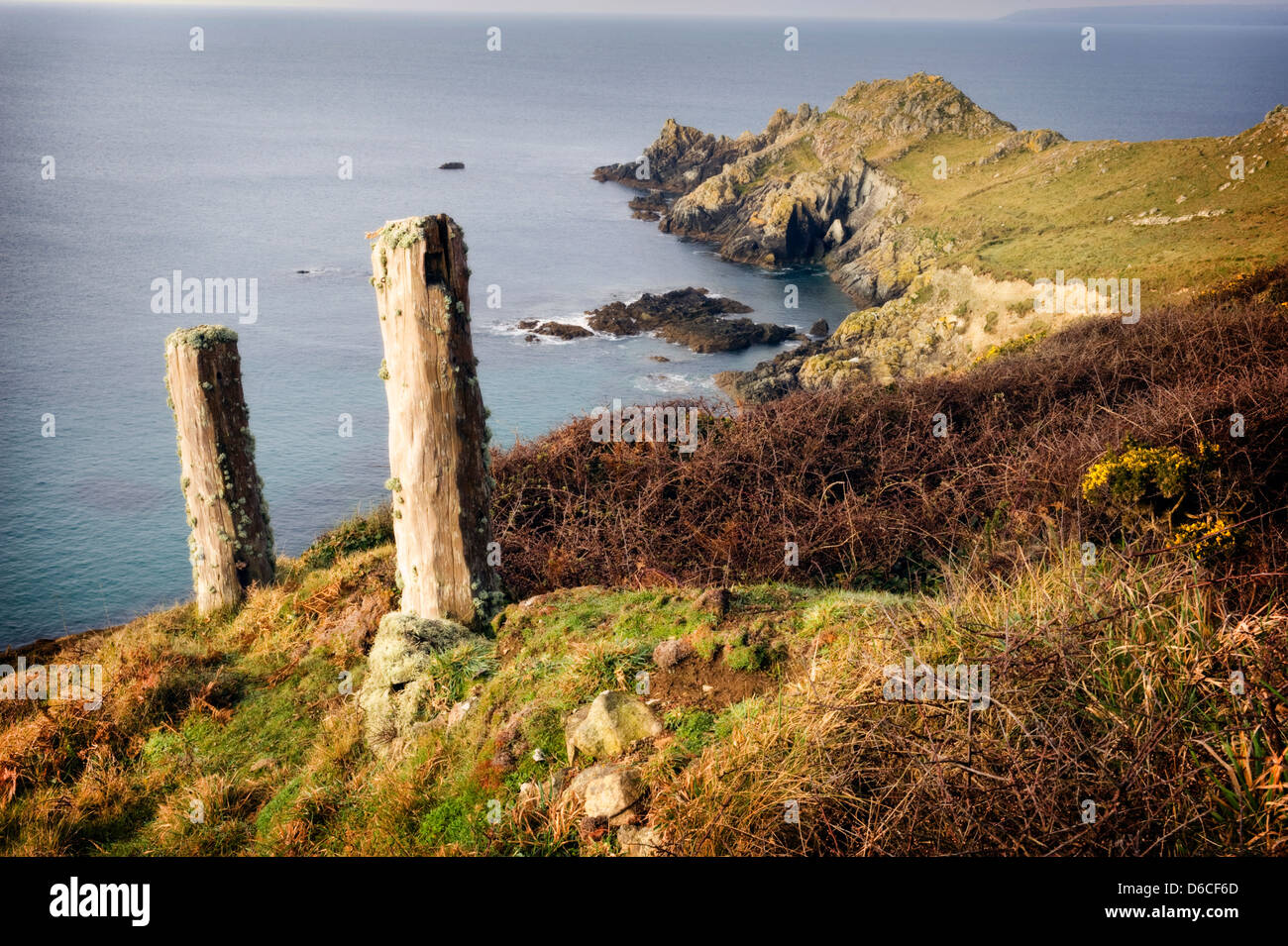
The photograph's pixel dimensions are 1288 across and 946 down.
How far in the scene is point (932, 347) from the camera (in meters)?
39.3

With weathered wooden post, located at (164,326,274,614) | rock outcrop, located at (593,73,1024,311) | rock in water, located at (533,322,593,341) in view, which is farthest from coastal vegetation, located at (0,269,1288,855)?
rock outcrop, located at (593,73,1024,311)

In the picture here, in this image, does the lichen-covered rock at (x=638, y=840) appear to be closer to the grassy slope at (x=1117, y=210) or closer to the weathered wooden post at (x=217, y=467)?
the weathered wooden post at (x=217, y=467)

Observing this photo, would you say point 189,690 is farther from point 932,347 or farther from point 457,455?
point 932,347

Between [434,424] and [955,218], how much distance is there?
5495 cm

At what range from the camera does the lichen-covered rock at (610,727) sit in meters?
5.01

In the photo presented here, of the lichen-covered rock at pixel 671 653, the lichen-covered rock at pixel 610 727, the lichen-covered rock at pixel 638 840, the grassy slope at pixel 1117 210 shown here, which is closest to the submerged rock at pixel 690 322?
the grassy slope at pixel 1117 210

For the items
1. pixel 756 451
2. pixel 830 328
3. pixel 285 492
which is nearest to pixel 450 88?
pixel 830 328

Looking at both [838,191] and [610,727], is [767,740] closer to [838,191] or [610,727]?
[610,727]

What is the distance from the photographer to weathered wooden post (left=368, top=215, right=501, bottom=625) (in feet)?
22.3

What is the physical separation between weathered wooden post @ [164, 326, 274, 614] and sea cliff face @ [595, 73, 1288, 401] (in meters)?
19.4

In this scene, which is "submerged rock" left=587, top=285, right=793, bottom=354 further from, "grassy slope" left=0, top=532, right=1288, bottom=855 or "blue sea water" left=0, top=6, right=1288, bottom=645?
"grassy slope" left=0, top=532, right=1288, bottom=855

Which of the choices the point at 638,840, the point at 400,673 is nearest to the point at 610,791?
the point at 638,840

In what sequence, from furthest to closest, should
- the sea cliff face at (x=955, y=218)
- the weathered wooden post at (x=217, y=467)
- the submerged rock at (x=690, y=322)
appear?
1. the submerged rock at (x=690, y=322)
2. the sea cliff face at (x=955, y=218)
3. the weathered wooden post at (x=217, y=467)

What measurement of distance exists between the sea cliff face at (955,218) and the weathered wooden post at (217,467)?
19.4m
